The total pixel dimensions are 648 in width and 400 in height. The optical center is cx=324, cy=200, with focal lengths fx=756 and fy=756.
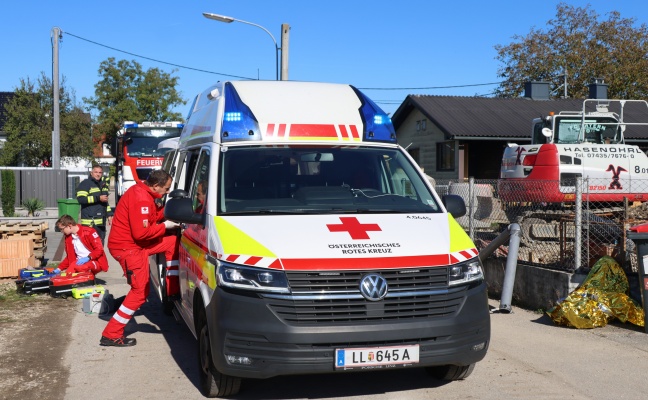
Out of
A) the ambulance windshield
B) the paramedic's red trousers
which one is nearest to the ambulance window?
the ambulance windshield

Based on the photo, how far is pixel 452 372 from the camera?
5.74 metres

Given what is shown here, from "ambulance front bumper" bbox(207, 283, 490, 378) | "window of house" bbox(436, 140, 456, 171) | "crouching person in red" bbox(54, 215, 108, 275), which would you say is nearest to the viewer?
"ambulance front bumper" bbox(207, 283, 490, 378)

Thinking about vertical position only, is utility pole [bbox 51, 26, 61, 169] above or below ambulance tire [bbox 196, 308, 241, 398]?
above

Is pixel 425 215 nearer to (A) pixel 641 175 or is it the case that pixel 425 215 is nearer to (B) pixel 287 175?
(B) pixel 287 175

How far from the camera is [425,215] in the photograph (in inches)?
225

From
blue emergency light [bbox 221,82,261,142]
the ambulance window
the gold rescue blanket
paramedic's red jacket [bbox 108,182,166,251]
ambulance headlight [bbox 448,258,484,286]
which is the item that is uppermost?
blue emergency light [bbox 221,82,261,142]

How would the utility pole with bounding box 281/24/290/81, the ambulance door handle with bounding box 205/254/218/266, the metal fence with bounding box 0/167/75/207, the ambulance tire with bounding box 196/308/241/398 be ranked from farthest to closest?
the metal fence with bounding box 0/167/75/207 < the utility pole with bounding box 281/24/290/81 < the ambulance tire with bounding box 196/308/241/398 < the ambulance door handle with bounding box 205/254/218/266

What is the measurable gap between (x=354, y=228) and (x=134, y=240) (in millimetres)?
2639

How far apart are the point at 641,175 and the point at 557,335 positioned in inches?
260

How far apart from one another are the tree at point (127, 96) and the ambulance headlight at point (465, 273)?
43134 mm

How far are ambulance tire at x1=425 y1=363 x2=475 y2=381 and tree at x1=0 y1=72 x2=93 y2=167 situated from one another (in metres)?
41.3

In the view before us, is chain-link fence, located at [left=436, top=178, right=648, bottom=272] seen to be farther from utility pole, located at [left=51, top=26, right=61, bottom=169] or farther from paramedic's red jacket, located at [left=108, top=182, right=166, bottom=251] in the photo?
utility pole, located at [left=51, top=26, right=61, bottom=169]

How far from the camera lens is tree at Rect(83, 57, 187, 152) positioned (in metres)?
46.5

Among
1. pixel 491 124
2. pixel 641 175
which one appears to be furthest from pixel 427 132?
pixel 641 175
